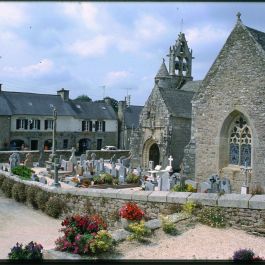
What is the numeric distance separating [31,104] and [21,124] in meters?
3.24

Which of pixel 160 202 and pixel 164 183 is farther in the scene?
pixel 164 183

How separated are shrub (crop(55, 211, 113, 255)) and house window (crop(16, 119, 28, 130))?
3703 centimetres

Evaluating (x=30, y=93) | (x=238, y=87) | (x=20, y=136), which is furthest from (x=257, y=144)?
(x=30, y=93)

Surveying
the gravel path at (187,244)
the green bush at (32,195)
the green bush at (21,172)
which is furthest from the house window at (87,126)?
the gravel path at (187,244)

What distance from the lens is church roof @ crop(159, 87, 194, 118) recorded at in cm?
2739

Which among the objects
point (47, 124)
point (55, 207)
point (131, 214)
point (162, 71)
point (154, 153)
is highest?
point (162, 71)

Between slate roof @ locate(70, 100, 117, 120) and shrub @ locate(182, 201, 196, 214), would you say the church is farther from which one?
slate roof @ locate(70, 100, 117, 120)

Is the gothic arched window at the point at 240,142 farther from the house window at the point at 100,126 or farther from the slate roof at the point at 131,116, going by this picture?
the house window at the point at 100,126

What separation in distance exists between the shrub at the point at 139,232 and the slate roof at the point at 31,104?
3605cm

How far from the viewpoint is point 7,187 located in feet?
59.1

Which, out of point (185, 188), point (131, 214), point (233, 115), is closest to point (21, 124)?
point (233, 115)

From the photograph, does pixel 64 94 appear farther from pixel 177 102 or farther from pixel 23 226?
pixel 23 226

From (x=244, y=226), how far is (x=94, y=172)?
15068 mm

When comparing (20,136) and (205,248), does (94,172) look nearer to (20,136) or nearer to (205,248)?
(205,248)
